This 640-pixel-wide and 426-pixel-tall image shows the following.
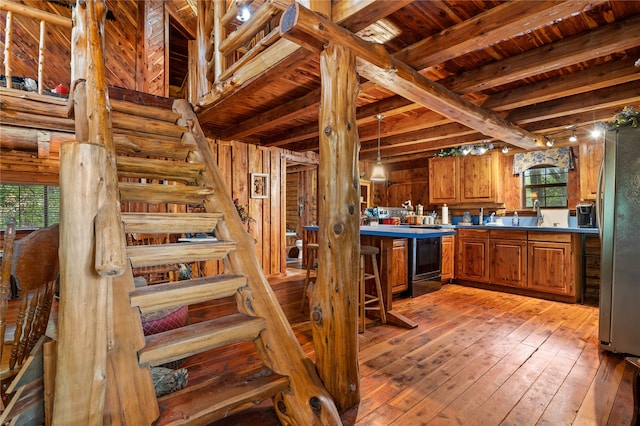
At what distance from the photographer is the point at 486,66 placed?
2770mm

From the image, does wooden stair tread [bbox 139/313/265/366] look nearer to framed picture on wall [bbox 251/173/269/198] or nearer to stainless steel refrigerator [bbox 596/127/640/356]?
stainless steel refrigerator [bbox 596/127/640/356]

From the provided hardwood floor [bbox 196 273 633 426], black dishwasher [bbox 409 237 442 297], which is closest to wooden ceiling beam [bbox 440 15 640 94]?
black dishwasher [bbox 409 237 442 297]

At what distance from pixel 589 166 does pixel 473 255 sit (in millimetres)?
2004

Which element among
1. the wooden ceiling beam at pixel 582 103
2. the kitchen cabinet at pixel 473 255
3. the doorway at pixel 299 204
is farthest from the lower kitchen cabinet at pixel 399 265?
the doorway at pixel 299 204

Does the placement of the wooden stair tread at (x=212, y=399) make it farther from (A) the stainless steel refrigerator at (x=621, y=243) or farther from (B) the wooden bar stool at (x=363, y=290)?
(A) the stainless steel refrigerator at (x=621, y=243)

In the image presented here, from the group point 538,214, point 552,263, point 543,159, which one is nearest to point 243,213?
point 552,263

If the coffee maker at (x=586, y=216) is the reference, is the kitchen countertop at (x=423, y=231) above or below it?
below

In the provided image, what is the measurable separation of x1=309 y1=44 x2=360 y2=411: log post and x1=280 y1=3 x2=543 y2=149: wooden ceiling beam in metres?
0.11

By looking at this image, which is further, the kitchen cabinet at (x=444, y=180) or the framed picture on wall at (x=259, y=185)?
the kitchen cabinet at (x=444, y=180)

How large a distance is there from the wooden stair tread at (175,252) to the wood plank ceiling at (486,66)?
1.47m

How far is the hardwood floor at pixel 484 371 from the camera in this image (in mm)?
1795

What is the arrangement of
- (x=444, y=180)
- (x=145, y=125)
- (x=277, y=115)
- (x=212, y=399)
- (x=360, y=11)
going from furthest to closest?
1. (x=444, y=180)
2. (x=277, y=115)
3. (x=145, y=125)
4. (x=360, y=11)
5. (x=212, y=399)

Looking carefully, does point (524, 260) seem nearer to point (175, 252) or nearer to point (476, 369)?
point (476, 369)

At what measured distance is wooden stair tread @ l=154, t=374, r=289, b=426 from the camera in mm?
1324
